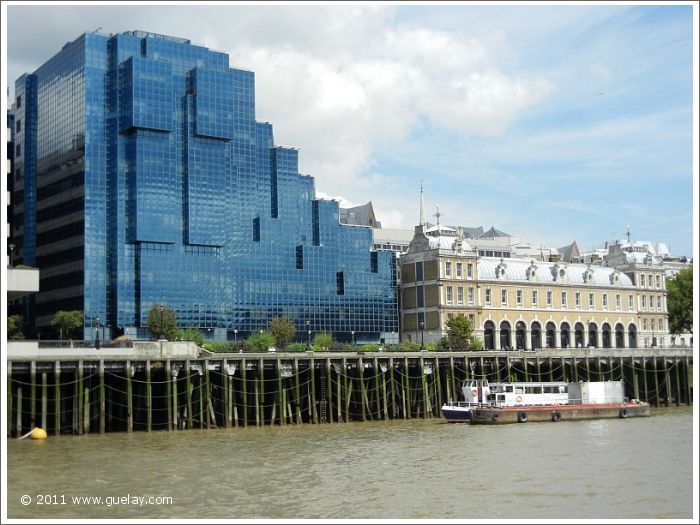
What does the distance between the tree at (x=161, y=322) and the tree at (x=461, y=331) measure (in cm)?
3459

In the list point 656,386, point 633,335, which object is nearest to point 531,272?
point 633,335

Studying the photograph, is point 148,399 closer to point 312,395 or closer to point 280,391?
point 280,391

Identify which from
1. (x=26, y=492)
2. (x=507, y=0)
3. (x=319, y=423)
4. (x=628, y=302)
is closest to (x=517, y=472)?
(x=26, y=492)

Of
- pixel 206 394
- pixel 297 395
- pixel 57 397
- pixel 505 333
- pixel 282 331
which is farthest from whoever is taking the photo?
pixel 505 333

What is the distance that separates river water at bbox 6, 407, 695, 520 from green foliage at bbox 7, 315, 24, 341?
1982 inches

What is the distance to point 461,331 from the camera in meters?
134

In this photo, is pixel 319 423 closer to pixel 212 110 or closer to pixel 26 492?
pixel 26 492

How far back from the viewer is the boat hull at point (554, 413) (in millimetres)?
89000

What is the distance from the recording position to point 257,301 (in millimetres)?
145375

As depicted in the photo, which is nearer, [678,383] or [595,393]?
[595,393]

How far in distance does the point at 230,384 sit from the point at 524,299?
239ft

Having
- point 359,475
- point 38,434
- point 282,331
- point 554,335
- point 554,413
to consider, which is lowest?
point 359,475

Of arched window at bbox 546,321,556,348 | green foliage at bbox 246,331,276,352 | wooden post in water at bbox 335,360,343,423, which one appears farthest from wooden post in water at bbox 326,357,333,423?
arched window at bbox 546,321,556,348

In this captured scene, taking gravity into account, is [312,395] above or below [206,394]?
below
